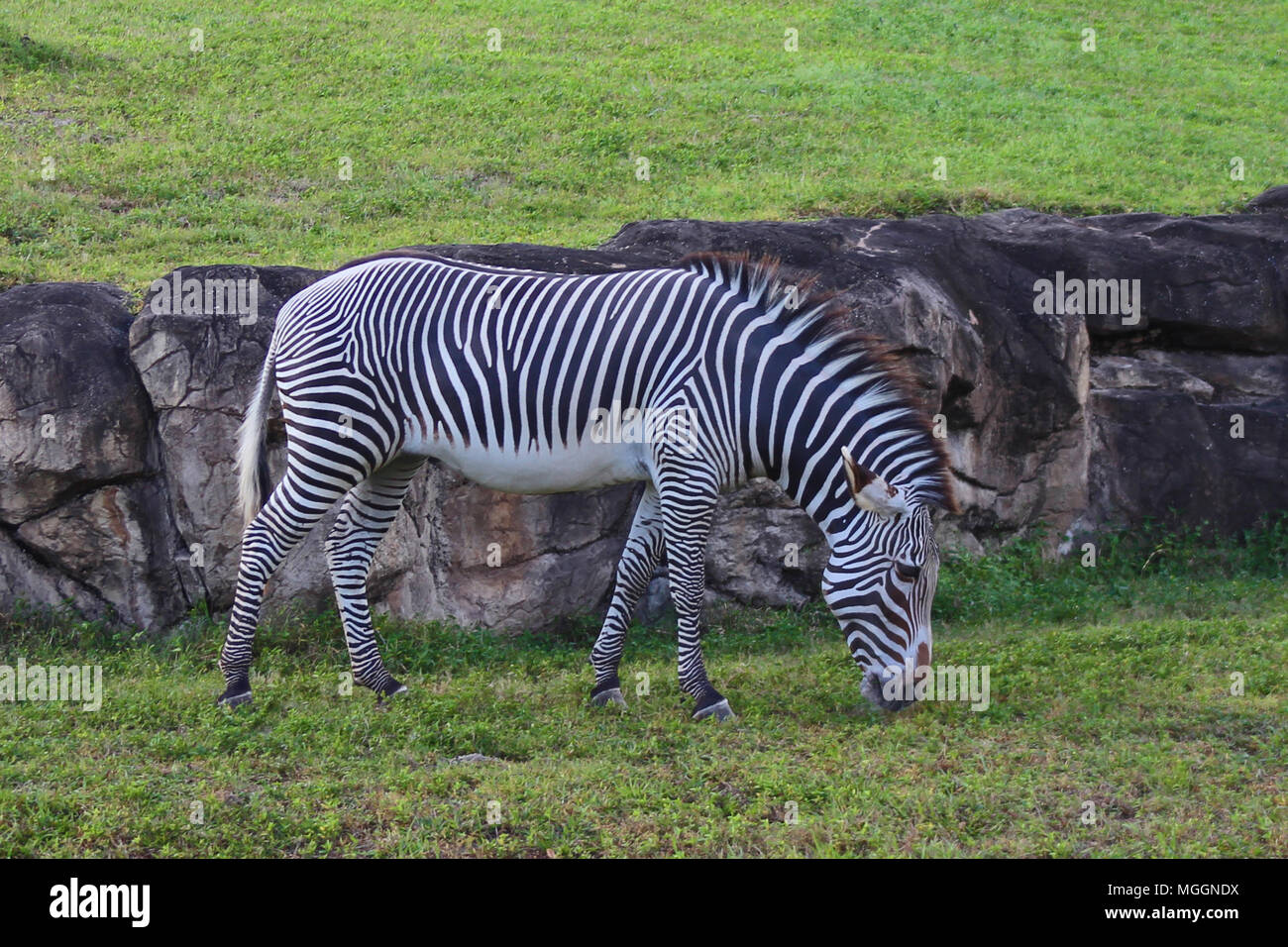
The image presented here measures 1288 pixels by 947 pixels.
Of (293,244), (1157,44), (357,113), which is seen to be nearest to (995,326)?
(293,244)

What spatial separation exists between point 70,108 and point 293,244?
19.5 ft

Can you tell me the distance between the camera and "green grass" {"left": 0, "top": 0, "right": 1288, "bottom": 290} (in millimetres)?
14727

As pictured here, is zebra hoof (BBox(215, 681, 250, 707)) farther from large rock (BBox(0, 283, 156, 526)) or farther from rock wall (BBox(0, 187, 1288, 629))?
large rock (BBox(0, 283, 156, 526))

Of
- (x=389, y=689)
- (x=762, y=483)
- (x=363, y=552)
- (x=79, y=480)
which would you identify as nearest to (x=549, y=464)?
(x=363, y=552)

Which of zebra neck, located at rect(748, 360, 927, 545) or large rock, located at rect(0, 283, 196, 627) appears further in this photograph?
large rock, located at rect(0, 283, 196, 627)

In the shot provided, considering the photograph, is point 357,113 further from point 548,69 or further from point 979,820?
point 979,820

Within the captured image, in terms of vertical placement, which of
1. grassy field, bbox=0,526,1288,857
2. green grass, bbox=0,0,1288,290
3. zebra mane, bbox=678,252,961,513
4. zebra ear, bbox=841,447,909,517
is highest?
green grass, bbox=0,0,1288,290

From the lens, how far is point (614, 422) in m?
7.84

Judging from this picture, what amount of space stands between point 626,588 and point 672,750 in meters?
1.34

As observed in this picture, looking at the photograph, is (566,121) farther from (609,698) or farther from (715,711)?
(715,711)

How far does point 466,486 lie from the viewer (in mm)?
9508

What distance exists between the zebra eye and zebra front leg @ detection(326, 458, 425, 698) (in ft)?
10.4

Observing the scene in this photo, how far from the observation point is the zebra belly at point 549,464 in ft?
25.8

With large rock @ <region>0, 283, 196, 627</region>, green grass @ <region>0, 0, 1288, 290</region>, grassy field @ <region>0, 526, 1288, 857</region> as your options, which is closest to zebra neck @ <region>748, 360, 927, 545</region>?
grassy field @ <region>0, 526, 1288, 857</region>
